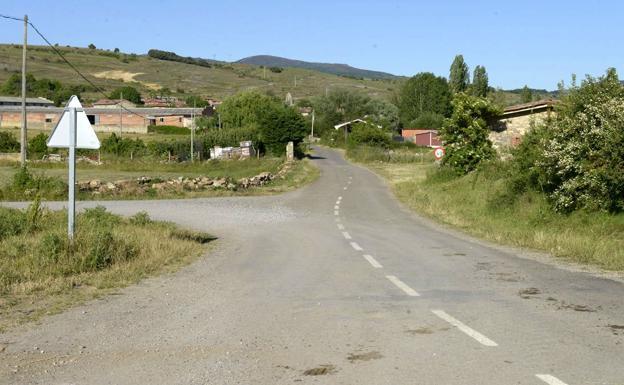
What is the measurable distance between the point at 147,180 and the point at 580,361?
34.1 metres

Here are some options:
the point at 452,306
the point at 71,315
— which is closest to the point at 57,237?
the point at 71,315

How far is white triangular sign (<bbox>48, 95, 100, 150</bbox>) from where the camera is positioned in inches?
480

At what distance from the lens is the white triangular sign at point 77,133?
12180mm

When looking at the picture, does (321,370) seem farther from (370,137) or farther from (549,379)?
(370,137)

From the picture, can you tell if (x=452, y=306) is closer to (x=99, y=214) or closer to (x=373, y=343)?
(x=373, y=343)

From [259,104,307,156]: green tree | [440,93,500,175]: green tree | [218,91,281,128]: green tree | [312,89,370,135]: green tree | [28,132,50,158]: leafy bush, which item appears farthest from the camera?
[312,89,370,135]: green tree

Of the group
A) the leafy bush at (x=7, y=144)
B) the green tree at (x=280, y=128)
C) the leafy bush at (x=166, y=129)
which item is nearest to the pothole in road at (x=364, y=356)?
the green tree at (x=280, y=128)

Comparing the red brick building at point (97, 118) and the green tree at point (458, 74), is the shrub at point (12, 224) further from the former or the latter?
the green tree at point (458, 74)

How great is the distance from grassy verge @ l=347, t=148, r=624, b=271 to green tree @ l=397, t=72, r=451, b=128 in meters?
100

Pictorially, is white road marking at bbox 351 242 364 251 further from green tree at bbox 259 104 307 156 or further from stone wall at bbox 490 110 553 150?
green tree at bbox 259 104 307 156

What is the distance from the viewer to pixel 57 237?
11820 mm

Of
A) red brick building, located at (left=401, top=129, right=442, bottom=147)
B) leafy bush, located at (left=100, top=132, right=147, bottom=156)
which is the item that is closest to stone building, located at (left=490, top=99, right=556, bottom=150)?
leafy bush, located at (left=100, top=132, right=147, bottom=156)

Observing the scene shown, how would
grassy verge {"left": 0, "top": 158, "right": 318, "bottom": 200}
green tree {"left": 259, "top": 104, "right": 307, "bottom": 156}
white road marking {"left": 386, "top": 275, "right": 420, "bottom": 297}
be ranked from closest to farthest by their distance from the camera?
white road marking {"left": 386, "top": 275, "right": 420, "bottom": 297}, grassy verge {"left": 0, "top": 158, "right": 318, "bottom": 200}, green tree {"left": 259, "top": 104, "right": 307, "bottom": 156}

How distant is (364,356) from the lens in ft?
→ 20.6
